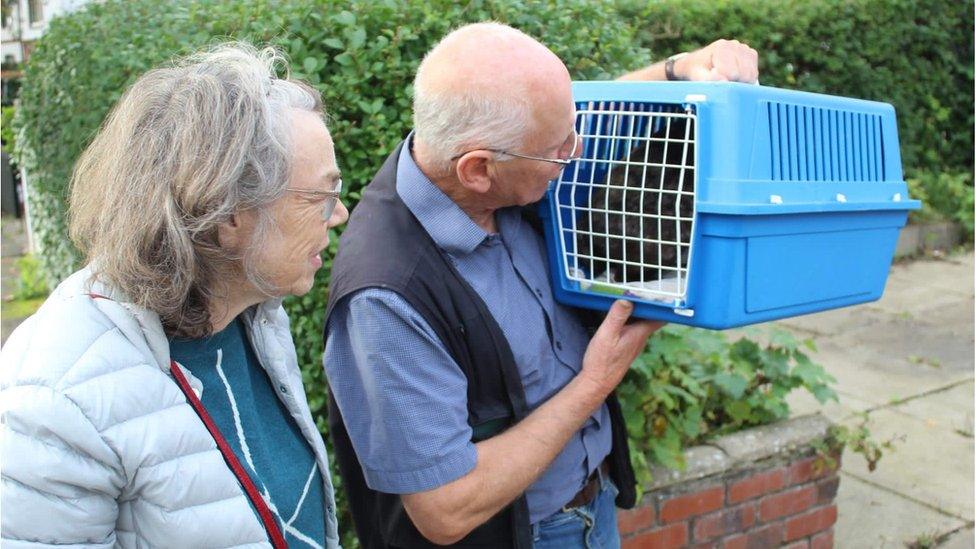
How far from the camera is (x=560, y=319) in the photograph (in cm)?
195

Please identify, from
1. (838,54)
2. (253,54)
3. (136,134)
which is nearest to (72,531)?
(136,134)

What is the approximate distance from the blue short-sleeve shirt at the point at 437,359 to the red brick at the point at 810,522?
5.42 ft

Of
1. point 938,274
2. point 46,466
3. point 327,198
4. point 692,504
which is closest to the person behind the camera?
point 46,466

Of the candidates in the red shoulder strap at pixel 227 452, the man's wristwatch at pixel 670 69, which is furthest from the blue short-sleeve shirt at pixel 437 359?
the man's wristwatch at pixel 670 69

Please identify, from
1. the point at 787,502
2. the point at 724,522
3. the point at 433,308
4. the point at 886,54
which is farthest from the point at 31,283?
the point at 886,54

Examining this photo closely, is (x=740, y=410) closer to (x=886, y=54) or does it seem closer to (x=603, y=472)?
(x=603, y=472)

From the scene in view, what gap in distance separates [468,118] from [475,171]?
0.34 ft

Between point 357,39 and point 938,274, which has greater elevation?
point 357,39

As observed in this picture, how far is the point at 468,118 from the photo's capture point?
1.70m

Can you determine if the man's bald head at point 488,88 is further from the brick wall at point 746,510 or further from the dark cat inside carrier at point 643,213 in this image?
the brick wall at point 746,510

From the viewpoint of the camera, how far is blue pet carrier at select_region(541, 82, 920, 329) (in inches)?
66.6

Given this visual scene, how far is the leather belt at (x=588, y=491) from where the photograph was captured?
6.59 ft

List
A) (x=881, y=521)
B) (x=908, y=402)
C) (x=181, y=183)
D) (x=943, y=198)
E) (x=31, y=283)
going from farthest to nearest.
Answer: (x=943, y=198)
(x=31, y=283)
(x=908, y=402)
(x=881, y=521)
(x=181, y=183)

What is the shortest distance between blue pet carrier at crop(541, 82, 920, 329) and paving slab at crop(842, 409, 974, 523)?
2094mm
